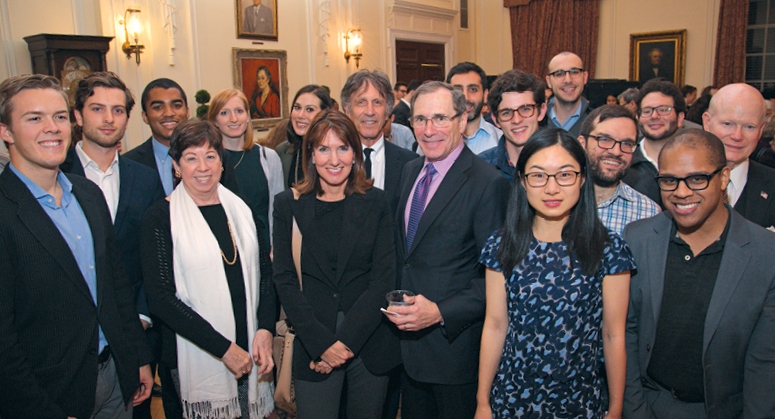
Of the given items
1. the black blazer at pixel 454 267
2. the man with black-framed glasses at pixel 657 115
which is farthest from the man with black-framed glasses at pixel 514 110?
the man with black-framed glasses at pixel 657 115

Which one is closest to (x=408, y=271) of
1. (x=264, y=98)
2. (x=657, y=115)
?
(x=657, y=115)

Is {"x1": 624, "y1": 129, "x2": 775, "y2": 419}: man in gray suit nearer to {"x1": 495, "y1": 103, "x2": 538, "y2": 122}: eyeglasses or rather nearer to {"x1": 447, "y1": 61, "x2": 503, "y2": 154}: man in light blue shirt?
{"x1": 495, "y1": 103, "x2": 538, "y2": 122}: eyeglasses

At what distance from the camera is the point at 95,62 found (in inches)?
220

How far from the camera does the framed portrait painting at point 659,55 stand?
9688 mm

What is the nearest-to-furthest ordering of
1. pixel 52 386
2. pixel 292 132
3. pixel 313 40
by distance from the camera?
1. pixel 52 386
2. pixel 292 132
3. pixel 313 40

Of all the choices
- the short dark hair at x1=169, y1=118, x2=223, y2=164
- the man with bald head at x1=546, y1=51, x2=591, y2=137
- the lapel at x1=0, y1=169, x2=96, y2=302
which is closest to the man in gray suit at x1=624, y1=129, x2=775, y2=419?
the short dark hair at x1=169, y1=118, x2=223, y2=164

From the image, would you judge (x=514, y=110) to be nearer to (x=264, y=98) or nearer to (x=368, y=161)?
(x=368, y=161)

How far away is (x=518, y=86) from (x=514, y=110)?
0.46ft

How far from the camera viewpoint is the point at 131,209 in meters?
2.30

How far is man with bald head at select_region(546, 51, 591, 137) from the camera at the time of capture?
3648 mm

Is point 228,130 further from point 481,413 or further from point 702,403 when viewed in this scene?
point 702,403

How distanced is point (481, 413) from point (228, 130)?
220 centimetres

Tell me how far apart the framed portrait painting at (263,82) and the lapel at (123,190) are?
5664 millimetres

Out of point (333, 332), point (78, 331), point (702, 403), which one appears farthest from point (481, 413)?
point (78, 331)
